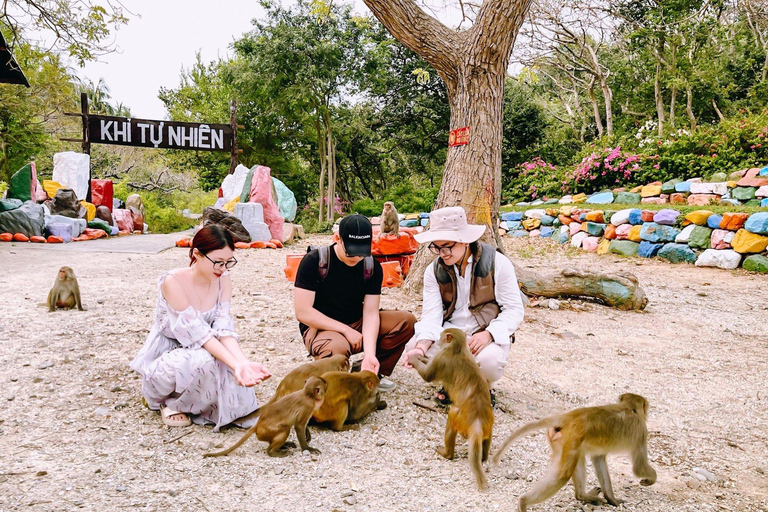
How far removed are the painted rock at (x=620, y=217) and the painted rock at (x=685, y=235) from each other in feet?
4.07

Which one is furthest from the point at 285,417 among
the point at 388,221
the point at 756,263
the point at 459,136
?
the point at 756,263

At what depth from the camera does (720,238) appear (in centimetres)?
923

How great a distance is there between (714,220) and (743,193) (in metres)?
→ 2.35

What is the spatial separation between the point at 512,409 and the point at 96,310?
4.66 m

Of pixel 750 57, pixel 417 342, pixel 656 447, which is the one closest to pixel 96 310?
pixel 417 342

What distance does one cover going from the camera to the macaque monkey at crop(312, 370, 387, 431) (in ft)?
9.86

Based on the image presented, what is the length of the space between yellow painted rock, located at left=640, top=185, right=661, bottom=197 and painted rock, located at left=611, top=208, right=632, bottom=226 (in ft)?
6.03

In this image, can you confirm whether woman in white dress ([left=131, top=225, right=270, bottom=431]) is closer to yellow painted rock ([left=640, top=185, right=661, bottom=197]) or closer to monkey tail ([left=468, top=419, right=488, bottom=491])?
monkey tail ([left=468, top=419, right=488, bottom=491])

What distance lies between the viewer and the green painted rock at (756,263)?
28.1 ft

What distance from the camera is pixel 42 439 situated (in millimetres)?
3021

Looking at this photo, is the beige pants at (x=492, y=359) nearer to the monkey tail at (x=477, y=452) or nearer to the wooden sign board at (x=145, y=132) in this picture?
the monkey tail at (x=477, y=452)

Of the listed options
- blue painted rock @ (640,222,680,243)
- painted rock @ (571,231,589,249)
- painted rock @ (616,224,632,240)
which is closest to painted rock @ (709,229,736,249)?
blue painted rock @ (640,222,680,243)

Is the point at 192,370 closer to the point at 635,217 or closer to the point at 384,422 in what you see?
the point at 384,422

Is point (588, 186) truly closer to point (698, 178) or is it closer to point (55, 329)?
point (698, 178)
